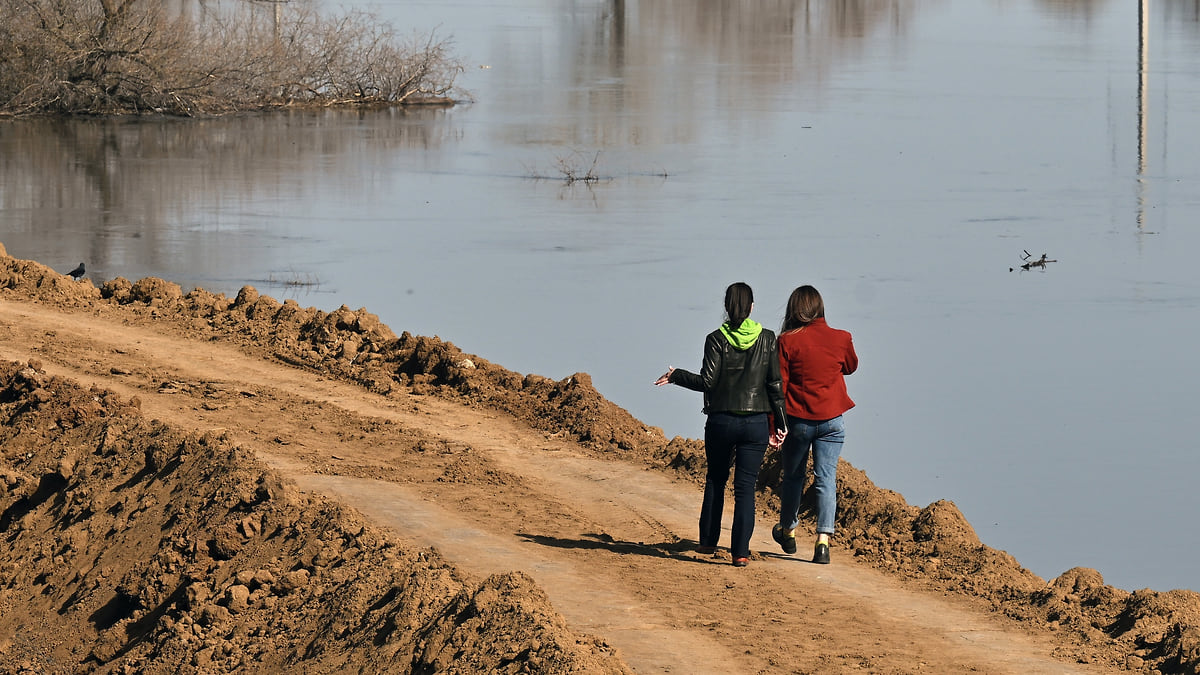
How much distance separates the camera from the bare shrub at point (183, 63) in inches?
1353

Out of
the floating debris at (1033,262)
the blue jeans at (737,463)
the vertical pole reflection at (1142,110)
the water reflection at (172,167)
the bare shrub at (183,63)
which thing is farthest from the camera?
the bare shrub at (183,63)

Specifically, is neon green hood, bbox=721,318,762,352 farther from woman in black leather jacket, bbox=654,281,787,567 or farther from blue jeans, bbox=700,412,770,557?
blue jeans, bbox=700,412,770,557

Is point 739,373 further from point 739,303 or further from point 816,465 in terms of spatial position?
point 816,465

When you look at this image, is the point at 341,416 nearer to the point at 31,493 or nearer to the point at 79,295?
the point at 31,493

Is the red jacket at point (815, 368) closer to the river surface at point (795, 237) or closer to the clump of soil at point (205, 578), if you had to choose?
the clump of soil at point (205, 578)

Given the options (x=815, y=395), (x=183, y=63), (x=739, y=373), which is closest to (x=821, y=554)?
(x=815, y=395)

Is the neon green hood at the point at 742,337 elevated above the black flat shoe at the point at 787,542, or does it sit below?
above

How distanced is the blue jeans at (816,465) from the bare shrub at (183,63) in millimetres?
27553

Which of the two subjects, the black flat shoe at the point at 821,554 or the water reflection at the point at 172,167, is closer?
the black flat shoe at the point at 821,554

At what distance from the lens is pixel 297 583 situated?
9297mm

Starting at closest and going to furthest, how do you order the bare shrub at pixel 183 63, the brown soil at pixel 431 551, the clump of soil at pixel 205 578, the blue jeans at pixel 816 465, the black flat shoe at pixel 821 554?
the clump of soil at pixel 205 578 < the brown soil at pixel 431 551 < the blue jeans at pixel 816 465 < the black flat shoe at pixel 821 554 < the bare shrub at pixel 183 63

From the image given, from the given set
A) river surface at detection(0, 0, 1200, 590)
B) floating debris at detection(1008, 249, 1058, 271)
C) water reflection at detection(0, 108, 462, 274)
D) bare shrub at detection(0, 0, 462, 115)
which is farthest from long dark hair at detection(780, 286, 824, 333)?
bare shrub at detection(0, 0, 462, 115)

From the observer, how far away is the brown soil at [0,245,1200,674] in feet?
27.3

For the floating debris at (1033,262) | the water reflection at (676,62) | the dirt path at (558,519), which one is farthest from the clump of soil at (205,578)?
the water reflection at (676,62)
